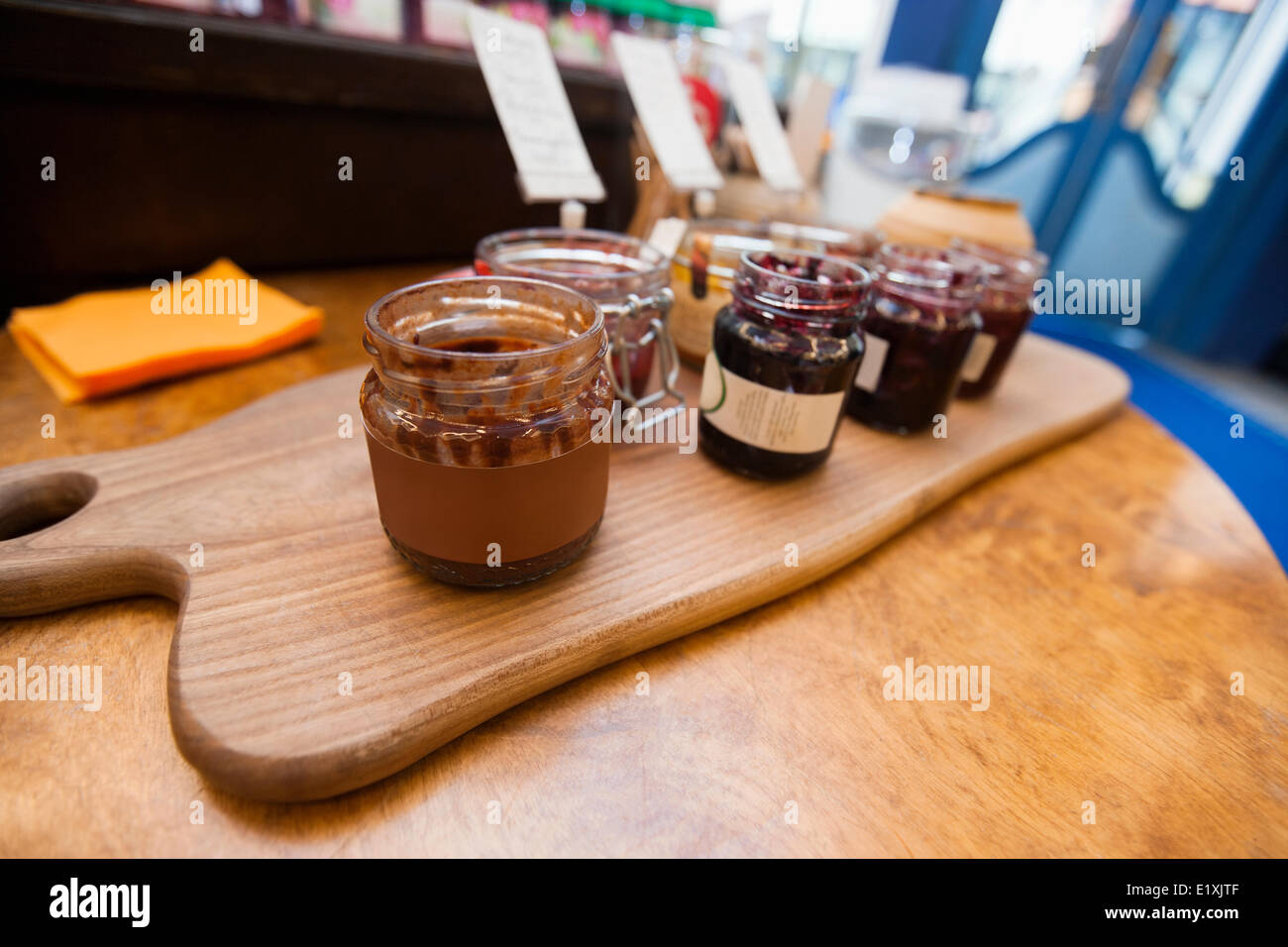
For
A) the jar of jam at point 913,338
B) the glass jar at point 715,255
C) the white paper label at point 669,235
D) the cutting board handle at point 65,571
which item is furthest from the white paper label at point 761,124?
the cutting board handle at point 65,571

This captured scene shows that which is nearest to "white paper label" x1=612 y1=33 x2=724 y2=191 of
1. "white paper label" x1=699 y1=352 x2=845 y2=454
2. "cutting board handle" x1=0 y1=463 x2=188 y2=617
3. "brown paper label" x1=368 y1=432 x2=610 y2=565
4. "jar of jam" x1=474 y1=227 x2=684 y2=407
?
"jar of jam" x1=474 y1=227 x2=684 y2=407

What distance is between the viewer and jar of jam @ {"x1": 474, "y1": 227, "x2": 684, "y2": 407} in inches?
33.5

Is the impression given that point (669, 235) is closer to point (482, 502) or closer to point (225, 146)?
point (482, 502)

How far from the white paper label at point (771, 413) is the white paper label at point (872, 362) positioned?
0.20 metres

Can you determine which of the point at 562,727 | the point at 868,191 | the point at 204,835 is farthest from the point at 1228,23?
the point at 204,835

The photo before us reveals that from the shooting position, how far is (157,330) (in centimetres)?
106

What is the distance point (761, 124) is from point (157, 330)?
1.27 meters

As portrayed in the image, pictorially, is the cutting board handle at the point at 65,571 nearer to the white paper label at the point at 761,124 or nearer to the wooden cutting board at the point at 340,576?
the wooden cutting board at the point at 340,576

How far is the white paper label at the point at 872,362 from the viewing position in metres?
1.00

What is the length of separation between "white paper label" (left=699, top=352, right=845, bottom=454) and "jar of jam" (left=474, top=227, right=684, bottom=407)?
6 cm

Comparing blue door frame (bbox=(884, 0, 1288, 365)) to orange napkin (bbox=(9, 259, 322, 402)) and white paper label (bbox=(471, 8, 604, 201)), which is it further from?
orange napkin (bbox=(9, 259, 322, 402))

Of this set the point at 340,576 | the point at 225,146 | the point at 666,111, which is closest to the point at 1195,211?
the point at 666,111

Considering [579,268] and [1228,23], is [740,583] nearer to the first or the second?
[579,268]
